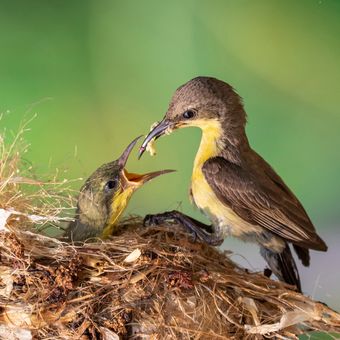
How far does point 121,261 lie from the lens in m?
1.49

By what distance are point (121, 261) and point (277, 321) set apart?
39 cm

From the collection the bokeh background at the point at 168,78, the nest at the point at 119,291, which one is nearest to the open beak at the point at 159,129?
the nest at the point at 119,291

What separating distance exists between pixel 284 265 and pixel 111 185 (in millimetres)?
507

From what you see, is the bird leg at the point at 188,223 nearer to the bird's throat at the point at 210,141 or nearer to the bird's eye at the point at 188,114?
the bird's throat at the point at 210,141

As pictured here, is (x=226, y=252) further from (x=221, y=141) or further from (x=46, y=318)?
(x=46, y=318)

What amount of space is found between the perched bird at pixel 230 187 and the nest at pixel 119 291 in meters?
0.16

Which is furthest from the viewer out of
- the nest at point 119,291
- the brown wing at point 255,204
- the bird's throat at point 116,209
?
the bird's throat at point 116,209

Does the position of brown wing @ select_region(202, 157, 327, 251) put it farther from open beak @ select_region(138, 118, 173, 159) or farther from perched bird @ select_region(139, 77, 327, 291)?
open beak @ select_region(138, 118, 173, 159)

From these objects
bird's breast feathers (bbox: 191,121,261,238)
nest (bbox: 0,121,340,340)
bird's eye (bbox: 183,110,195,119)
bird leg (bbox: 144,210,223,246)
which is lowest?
nest (bbox: 0,121,340,340)

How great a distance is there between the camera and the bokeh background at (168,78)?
223 cm

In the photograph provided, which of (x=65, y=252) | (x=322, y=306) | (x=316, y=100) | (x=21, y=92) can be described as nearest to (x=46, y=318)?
(x=65, y=252)

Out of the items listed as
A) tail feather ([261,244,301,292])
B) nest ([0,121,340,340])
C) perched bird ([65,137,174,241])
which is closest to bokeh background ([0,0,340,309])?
perched bird ([65,137,174,241])

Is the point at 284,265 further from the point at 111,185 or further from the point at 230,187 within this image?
the point at 111,185

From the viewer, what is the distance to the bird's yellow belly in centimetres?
175
